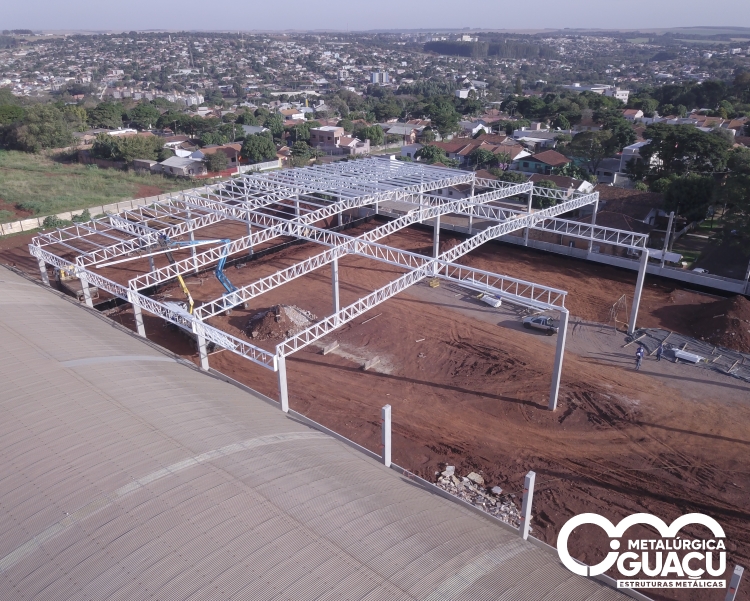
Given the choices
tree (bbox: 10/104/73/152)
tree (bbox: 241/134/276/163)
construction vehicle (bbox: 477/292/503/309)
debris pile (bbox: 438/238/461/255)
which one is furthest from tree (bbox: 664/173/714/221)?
tree (bbox: 10/104/73/152)

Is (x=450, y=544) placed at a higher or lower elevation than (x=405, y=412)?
higher

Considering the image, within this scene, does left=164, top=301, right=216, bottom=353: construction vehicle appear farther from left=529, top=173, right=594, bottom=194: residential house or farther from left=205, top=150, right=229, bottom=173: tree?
left=205, top=150, right=229, bottom=173: tree

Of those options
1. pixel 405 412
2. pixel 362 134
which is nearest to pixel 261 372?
pixel 405 412

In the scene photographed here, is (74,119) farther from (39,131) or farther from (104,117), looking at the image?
(39,131)

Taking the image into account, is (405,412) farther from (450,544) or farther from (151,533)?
(151,533)

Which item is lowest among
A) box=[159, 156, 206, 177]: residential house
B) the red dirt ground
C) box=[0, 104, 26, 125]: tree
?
the red dirt ground
